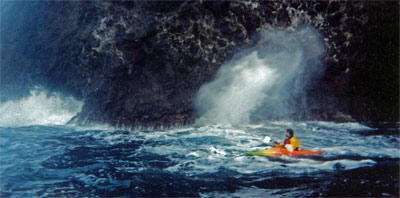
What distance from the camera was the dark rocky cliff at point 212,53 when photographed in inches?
274

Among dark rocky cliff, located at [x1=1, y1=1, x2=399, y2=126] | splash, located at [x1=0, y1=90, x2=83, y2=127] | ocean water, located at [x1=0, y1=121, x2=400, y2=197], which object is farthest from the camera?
splash, located at [x1=0, y1=90, x2=83, y2=127]

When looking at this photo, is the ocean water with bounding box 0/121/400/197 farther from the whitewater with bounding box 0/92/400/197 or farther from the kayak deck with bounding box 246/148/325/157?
the kayak deck with bounding box 246/148/325/157

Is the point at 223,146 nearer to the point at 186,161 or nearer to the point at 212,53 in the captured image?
the point at 186,161

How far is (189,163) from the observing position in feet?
14.9

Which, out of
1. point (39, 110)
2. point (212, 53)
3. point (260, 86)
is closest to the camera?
point (212, 53)

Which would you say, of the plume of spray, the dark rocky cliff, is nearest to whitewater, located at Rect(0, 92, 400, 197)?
the plume of spray

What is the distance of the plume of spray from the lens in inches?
284

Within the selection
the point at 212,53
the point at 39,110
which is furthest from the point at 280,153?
the point at 39,110

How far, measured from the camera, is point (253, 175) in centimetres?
398

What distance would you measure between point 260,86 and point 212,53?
1.54m

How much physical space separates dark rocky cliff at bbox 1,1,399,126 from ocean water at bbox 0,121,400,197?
0.70m

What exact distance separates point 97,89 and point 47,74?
3.92 metres

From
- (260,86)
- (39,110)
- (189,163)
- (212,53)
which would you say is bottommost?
(189,163)

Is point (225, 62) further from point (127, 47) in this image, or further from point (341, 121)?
point (341, 121)
